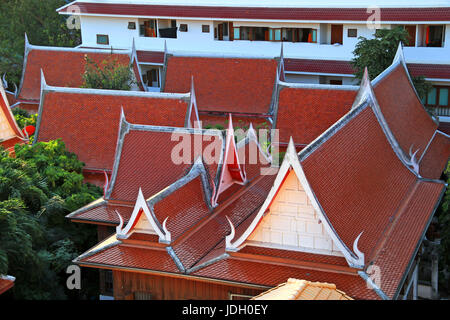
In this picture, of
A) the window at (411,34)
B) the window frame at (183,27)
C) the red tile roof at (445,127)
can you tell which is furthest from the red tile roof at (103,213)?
the window frame at (183,27)

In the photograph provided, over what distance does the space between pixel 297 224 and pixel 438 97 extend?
1797cm

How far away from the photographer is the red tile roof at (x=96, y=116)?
2377cm

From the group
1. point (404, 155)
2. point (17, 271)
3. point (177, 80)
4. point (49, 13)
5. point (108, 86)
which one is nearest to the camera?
point (17, 271)

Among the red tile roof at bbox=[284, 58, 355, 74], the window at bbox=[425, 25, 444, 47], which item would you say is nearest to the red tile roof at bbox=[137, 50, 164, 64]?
the red tile roof at bbox=[284, 58, 355, 74]

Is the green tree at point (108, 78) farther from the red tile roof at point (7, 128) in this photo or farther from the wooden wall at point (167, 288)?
the wooden wall at point (167, 288)

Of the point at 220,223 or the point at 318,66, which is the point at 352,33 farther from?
the point at 220,223

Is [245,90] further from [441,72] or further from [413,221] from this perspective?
[413,221]

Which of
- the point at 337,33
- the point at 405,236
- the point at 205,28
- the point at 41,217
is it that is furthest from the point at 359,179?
the point at 205,28

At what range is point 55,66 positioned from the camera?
33375 millimetres

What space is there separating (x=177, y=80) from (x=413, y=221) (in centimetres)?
1710

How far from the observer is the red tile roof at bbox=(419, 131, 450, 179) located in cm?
2259

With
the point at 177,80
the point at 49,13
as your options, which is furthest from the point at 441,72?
the point at 49,13

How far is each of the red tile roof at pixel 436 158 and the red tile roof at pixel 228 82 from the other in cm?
746

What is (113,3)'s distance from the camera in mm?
39781
